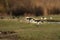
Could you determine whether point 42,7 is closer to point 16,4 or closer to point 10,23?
point 16,4

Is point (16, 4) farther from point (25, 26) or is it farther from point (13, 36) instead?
point (13, 36)

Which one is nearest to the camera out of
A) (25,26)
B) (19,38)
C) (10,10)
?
(19,38)

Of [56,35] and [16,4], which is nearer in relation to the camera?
[56,35]

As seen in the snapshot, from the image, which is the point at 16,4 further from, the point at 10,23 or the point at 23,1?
the point at 10,23

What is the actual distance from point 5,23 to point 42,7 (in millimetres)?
15091

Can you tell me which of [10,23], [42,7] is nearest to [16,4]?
[42,7]

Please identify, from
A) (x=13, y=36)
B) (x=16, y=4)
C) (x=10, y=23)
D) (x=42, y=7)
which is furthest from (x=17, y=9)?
(x=13, y=36)

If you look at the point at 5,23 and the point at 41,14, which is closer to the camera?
the point at 5,23

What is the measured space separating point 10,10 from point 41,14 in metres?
5.64

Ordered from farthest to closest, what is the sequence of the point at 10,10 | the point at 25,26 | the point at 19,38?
the point at 10,10
the point at 25,26
the point at 19,38

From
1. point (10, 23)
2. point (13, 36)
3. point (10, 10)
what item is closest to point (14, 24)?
point (10, 23)

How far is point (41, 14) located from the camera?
138 ft

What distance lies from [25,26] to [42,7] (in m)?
15.6

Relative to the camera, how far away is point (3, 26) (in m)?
26.6
